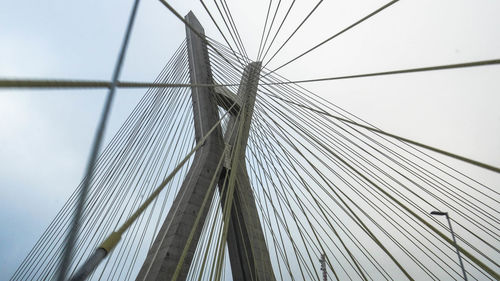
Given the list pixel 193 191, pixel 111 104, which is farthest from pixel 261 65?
pixel 111 104

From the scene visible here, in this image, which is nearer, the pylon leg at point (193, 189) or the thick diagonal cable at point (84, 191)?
the thick diagonal cable at point (84, 191)

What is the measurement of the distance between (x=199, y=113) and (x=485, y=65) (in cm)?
433

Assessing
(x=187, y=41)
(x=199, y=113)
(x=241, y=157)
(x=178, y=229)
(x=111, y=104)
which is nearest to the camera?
(x=111, y=104)

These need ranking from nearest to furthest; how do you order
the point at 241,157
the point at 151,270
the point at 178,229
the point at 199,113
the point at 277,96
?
the point at 151,270, the point at 178,229, the point at 277,96, the point at 199,113, the point at 241,157

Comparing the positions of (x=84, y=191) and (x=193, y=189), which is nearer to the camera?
(x=84, y=191)

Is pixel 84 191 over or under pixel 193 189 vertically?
under

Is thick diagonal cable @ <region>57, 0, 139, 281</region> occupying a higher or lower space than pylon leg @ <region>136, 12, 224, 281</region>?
lower

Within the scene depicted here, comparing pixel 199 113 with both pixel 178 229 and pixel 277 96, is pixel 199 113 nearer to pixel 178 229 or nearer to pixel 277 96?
pixel 277 96

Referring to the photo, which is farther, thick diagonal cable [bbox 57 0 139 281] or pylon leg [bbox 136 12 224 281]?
pylon leg [bbox 136 12 224 281]

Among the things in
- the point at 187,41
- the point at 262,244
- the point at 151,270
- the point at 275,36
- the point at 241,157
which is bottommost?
the point at 151,270

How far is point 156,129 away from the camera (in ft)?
19.4

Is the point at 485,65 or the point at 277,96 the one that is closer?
the point at 485,65

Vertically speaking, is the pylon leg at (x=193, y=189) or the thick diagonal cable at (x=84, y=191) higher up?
the pylon leg at (x=193, y=189)

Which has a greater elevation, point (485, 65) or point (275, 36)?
point (275, 36)
